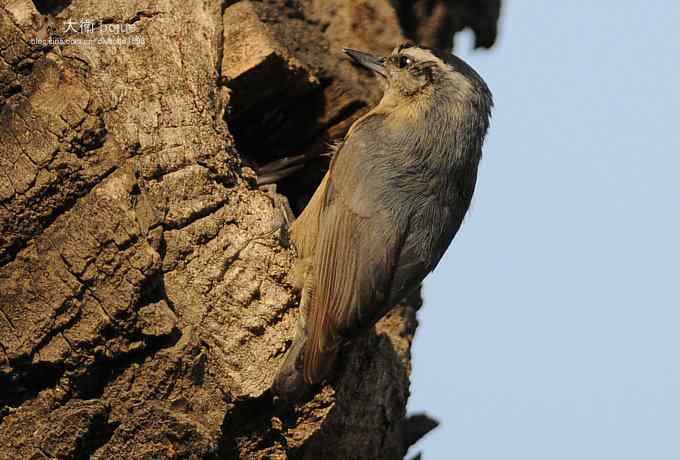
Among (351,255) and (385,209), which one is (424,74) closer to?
→ (385,209)

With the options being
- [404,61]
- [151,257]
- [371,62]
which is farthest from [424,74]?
[151,257]

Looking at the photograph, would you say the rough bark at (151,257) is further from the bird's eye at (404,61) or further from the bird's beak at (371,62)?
the bird's eye at (404,61)

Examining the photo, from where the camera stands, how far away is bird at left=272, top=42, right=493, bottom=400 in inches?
145

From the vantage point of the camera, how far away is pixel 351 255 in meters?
3.81

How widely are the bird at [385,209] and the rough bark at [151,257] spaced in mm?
144

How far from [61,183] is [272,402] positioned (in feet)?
3.42

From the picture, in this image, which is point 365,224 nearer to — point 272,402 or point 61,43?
point 272,402

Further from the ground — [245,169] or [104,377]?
[245,169]

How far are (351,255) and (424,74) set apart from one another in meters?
1.01

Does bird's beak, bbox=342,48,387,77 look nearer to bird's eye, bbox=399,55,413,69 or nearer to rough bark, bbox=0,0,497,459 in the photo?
bird's eye, bbox=399,55,413,69

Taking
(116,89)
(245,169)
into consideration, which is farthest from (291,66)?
(116,89)

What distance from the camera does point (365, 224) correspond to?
12.6 feet

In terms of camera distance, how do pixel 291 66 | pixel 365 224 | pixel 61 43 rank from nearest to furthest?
pixel 61 43, pixel 365 224, pixel 291 66

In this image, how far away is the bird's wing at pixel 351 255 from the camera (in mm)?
3670
